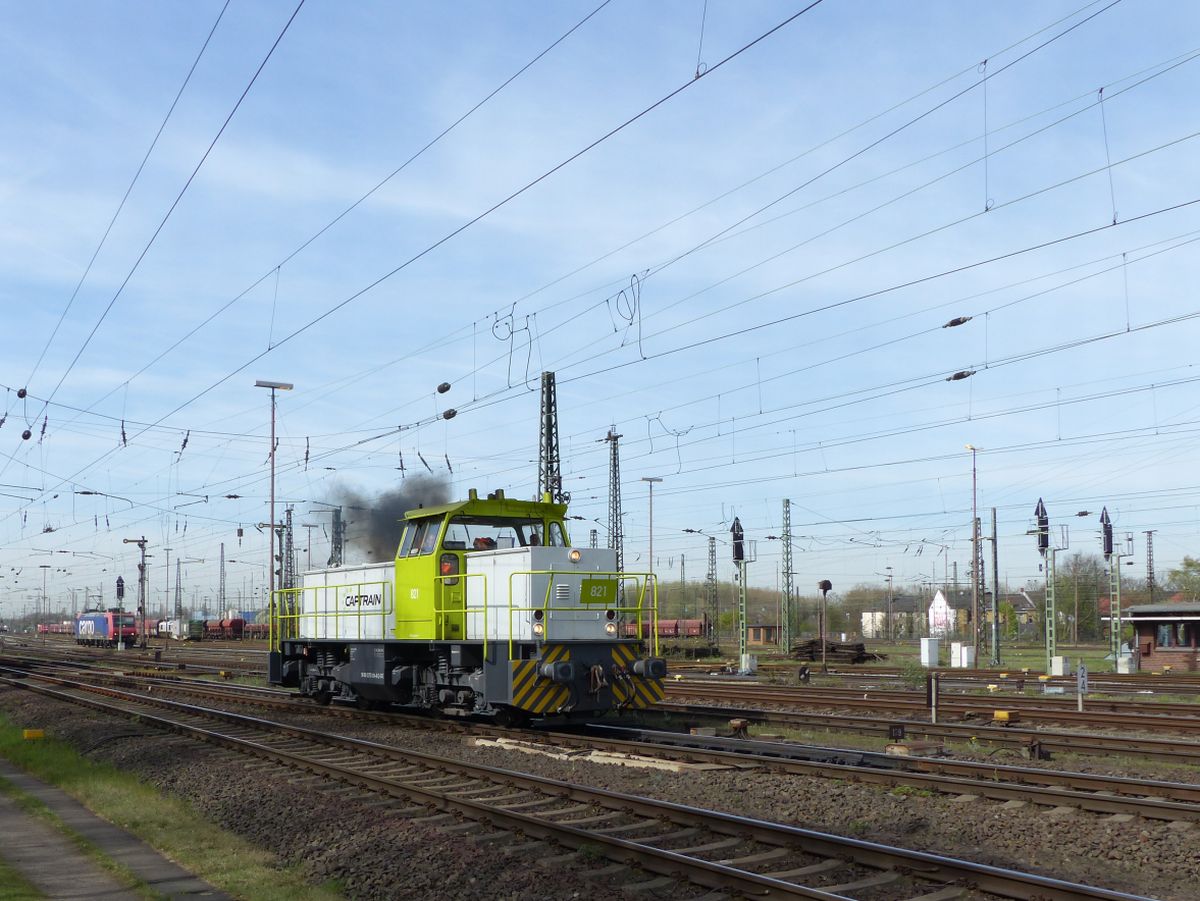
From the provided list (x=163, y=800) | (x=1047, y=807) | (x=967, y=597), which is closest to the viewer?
(x=1047, y=807)

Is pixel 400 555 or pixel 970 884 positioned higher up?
pixel 400 555

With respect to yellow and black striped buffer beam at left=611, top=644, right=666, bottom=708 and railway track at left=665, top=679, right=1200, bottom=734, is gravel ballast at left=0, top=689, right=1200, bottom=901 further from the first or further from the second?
railway track at left=665, top=679, right=1200, bottom=734

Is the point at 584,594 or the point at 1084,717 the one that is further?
the point at 1084,717

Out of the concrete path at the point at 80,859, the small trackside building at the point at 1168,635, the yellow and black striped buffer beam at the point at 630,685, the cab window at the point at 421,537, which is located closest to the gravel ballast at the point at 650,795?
the concrete path at the point at 80,859

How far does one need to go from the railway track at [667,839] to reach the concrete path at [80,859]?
222 centimetres

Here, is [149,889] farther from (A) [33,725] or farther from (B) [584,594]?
(A) [33,725]

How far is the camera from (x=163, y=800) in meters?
10.6

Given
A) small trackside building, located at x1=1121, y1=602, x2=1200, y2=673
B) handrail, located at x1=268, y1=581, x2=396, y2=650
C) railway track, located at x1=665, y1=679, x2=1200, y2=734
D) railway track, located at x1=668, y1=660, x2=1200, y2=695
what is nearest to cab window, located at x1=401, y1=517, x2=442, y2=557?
handrail, located at x1=268, y1=581, x2=396, y2=650

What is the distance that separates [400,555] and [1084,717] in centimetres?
1120

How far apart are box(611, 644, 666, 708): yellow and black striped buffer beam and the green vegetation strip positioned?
5888 mm

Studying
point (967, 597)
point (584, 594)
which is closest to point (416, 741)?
point (584, 594)

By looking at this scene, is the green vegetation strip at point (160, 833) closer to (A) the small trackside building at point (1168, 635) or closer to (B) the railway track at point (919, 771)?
(B) the railway track at point (919, 771)

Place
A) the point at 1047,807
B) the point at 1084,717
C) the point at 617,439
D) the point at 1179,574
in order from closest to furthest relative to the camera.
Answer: the point at 1047,807, the point at 1084,717, the point at 617,439, the point at 1179,574

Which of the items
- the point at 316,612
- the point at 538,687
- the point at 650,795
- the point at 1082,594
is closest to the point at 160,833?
the point at 650,795
